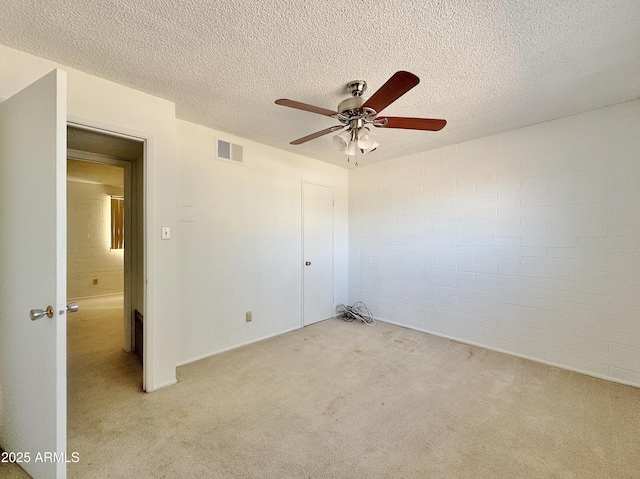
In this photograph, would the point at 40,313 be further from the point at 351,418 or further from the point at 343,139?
the point at 343,139

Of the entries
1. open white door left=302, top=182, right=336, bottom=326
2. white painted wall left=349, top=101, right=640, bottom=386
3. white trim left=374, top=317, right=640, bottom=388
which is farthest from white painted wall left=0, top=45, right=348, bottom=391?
white trim left=374, top=317, right=640, bottom=388

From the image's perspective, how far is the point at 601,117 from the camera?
8.11 feet

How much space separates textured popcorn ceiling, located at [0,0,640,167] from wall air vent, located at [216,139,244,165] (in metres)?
0.52

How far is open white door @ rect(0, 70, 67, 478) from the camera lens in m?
1.22

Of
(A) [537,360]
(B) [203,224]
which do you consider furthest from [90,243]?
(A) [537,360]

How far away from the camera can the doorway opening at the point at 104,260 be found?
248 cm

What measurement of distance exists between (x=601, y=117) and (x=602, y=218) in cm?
90

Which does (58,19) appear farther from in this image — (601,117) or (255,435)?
(601,117)

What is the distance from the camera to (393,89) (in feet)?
4.99

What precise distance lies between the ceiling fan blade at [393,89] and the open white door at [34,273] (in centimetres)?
153

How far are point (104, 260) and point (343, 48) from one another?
21.3 feet

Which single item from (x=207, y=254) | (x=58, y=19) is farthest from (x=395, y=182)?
(x=58, y=19)

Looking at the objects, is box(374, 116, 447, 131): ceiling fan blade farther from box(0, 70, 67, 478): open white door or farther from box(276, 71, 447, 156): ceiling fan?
box(0, 70, 67, 478): open white door

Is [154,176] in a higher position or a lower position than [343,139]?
lower
